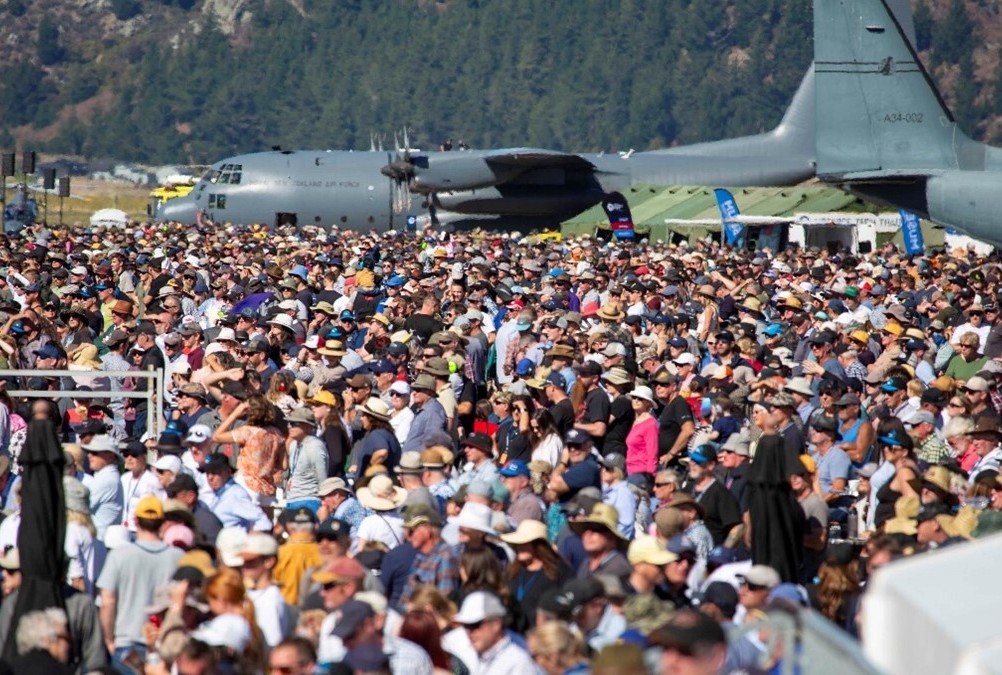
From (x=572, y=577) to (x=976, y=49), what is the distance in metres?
181

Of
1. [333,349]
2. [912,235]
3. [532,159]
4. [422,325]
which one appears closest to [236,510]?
[333,349]

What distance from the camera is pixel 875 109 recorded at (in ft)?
79.0

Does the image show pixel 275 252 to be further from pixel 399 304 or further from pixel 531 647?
pixel 531 647

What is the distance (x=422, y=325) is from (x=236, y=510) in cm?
735

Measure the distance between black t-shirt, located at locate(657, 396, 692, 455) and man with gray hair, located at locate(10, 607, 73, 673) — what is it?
6.01 m

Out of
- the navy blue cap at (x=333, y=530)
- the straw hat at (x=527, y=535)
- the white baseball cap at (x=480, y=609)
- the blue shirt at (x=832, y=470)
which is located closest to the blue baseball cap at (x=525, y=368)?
the blue shirt at (x=832, y=470)

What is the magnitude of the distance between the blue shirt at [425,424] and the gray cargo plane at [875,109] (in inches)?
458

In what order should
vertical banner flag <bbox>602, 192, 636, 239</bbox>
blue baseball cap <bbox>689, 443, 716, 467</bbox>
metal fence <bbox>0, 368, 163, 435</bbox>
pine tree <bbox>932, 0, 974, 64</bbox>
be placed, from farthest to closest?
pine tree <bbox>932, 0, 974, 64</bbox>, vertical banner flag <bbox>602, 192, 636, 239</bbox>, metal fence <bbox>0, 368, 163, 435</bbox>, blue baseball cap <bbox>689, 443, 716, 467</bbox>

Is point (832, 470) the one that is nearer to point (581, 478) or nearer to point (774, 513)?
point (581, 478)

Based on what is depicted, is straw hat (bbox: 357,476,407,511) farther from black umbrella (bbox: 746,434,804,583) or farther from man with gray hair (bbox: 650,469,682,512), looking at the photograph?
black umbrella (bbox: 746,434,804,583)

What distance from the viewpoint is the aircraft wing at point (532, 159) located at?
→ 145ft

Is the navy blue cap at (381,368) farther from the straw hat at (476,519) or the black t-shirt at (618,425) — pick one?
the straw hat at (476,519)

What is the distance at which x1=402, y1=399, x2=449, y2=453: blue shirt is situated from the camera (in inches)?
503

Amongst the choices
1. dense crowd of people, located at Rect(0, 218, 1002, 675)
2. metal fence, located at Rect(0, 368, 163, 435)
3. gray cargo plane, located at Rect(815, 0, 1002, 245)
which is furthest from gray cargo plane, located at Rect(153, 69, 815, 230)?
metal fence, located at Rect(0, 368, 163, 435)
